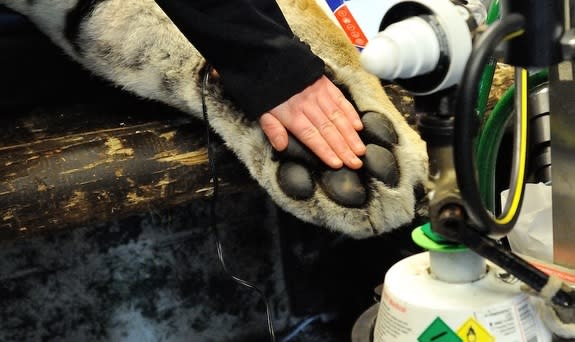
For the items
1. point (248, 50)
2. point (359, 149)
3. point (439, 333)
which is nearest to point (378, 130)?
point (359, 149)

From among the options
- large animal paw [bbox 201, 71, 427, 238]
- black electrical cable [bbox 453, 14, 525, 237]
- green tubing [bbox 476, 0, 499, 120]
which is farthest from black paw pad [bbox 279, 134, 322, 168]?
black electrical cable [bbox 453, 14, 525, 237]

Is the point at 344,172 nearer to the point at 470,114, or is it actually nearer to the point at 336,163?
the point at 336,163

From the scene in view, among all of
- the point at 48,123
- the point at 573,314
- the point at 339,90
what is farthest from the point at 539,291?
the point at 48,123

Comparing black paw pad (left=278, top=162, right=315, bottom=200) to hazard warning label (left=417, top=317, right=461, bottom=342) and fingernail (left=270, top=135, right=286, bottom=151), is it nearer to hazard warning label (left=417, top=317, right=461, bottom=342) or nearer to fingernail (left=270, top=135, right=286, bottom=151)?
fingernail (left=270, top=135, right=286, bottom=151)

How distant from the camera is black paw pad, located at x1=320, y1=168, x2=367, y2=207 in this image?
0.63 meters

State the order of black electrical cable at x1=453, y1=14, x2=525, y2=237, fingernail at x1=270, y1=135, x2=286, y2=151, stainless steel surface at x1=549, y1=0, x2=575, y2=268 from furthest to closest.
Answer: fingernail at x1=270, y1=135, x2=286, y2=151, stainless steel surface at x1=549, y1=0, x2=575, y2=268, black electrical cable at x1=453, y1=14, x2=525, y2=237

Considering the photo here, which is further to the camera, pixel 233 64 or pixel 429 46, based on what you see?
pixel 233 64

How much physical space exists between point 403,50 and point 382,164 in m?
0.25

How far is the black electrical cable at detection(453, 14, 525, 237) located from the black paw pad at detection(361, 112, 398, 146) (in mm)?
261

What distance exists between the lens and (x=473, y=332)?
47cm

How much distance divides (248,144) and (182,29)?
5.4 inches

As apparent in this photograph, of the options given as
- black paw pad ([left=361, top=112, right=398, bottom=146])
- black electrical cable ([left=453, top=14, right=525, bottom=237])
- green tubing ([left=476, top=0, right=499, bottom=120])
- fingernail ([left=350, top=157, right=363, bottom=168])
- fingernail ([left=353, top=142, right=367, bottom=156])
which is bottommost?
fingernail ([left=350, top=157, right=363, bottom=168])

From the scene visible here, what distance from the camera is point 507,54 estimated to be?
0.45 metres

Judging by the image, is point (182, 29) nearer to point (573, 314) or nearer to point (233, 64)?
point (233, 64)
